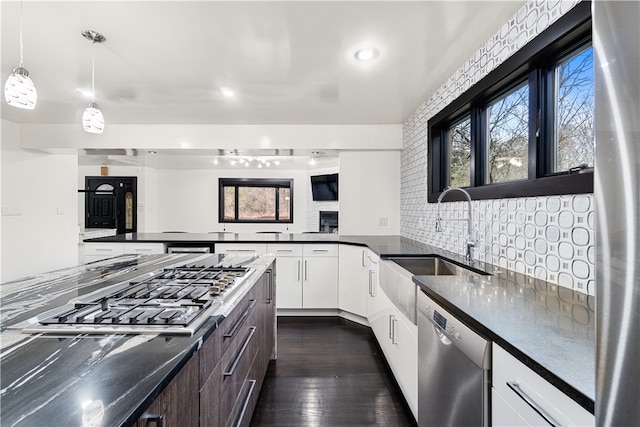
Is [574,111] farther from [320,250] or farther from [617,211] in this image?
[320,250]

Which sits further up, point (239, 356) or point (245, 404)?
point (239, 356)

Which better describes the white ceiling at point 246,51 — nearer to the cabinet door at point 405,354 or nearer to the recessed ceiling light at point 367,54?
the recessed ceiling light at point 367,54

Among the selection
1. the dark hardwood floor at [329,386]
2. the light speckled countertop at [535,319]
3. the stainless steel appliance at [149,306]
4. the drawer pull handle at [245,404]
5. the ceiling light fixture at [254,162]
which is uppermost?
the ceiling light fixture at [254,162]

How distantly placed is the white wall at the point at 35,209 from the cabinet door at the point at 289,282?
342cm

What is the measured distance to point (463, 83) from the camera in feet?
6.94

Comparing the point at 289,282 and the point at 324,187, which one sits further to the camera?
the point at 324,187

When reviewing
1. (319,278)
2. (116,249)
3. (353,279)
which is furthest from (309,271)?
(116,249)

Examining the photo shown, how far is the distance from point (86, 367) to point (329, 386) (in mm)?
1694

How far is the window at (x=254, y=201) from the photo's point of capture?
667cm

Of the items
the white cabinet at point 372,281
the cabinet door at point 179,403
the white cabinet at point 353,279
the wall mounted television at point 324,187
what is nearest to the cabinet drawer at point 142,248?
the white cabinet at point 353,279

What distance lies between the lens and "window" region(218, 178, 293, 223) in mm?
6668

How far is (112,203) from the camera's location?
626cm

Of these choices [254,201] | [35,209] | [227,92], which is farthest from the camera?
[254,201]

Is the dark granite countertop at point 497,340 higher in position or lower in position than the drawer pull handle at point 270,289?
higher
